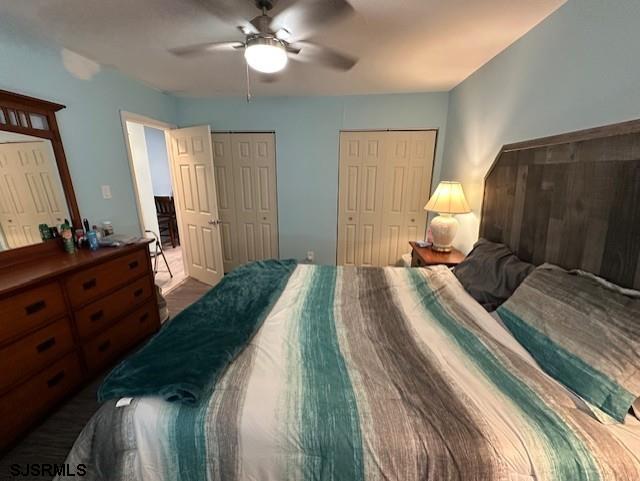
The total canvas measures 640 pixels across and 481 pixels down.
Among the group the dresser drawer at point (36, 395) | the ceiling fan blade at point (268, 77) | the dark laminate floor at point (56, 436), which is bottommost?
the dark laminate floor at point (56, 436)

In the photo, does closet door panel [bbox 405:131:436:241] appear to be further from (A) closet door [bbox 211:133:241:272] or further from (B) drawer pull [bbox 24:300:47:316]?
(B) drawer pull [bbox 24:300:47:316]

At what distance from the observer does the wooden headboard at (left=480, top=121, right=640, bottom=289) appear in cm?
108

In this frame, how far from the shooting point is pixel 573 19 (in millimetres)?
1390

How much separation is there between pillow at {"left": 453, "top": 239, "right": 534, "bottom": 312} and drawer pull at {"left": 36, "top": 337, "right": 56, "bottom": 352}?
251 centimetres

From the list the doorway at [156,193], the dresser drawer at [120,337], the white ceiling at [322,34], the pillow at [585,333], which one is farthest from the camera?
the doorway at [156,193]

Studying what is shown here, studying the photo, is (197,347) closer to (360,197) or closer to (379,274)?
(379,274)

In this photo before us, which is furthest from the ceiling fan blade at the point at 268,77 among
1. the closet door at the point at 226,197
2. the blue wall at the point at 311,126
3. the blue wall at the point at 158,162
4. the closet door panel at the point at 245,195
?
the blue wall at the point at 158,162

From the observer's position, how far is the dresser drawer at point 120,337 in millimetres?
1815

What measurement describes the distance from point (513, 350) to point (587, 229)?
67 centimetres

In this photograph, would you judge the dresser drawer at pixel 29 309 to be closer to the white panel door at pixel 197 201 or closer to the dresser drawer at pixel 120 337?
the dresser drawer at pixel 120 337

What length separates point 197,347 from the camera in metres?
1.13

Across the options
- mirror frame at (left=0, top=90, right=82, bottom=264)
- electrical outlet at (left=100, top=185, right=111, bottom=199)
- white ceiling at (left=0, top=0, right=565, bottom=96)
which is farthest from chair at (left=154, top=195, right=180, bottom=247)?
mirror frame at (left=0, top=90, right=82, bottom=264)

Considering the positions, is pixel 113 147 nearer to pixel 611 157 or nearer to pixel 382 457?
pixel 382 457

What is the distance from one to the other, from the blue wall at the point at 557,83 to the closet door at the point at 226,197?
2.79m
